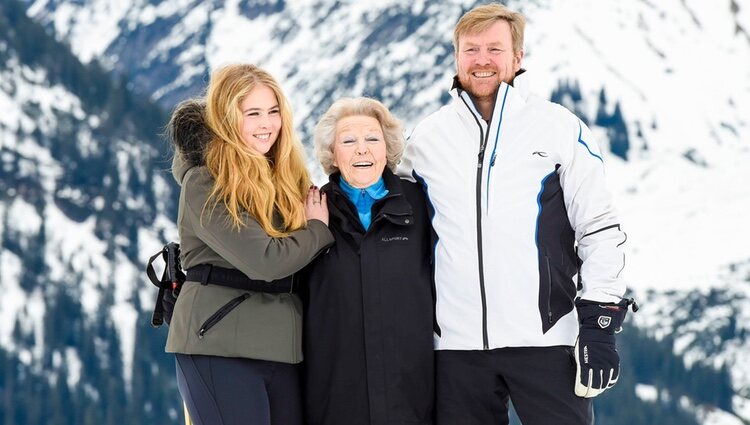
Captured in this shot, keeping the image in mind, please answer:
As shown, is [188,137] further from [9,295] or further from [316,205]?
[9,295]

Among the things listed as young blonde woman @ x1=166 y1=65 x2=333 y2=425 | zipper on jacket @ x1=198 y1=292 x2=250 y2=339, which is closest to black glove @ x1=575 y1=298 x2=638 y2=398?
young blonde woman @ x1=166 y1=65 x2=333 y2=425

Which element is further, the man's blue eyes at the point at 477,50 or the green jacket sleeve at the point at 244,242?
the man's blue eyes at the point at 477,50

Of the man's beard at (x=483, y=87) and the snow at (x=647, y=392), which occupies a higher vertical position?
the man's beard at (x=483, y=87)

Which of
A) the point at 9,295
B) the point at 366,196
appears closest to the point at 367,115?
the point at 366,196

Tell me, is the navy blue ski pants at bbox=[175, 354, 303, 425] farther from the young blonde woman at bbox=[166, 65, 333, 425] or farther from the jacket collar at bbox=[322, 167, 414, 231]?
the jacket collar at bbox=[322, 167, 414, 231]

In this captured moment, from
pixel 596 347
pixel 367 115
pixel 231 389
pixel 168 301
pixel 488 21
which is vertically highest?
pixel 488 21

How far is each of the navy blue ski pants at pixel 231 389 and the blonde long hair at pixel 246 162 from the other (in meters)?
0.96

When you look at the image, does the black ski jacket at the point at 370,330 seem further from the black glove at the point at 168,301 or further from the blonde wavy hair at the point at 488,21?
the blonde wavy hair at the point at 488,21

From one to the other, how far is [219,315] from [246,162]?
43.2 inches

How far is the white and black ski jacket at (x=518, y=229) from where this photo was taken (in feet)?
30.2

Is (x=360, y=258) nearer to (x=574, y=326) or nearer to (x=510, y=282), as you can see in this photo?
(x=510, y=282)

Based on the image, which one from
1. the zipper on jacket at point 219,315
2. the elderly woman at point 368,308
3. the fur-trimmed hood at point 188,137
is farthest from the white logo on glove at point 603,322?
the fur-trimmed hood at point 188,137

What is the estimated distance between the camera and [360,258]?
9.10 m

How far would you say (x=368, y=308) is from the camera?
905 centimetres
